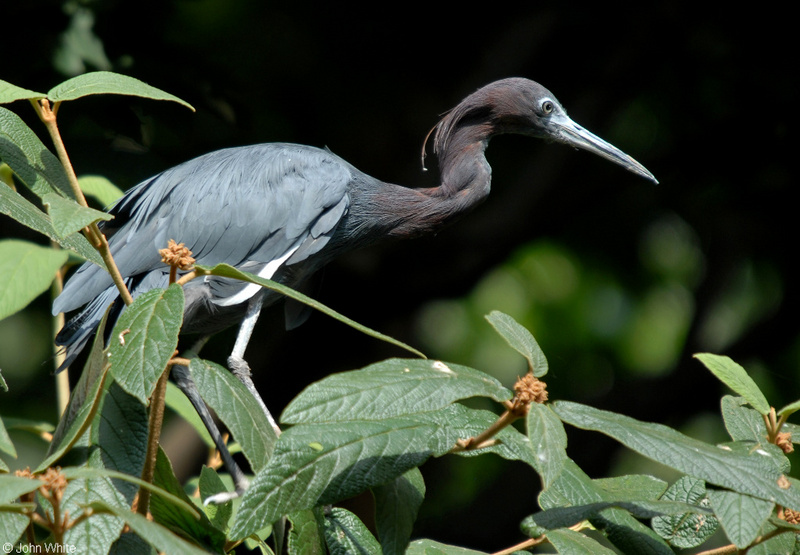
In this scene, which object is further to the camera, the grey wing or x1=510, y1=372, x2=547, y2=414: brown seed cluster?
the grey wing

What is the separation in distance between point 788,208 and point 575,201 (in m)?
1.04

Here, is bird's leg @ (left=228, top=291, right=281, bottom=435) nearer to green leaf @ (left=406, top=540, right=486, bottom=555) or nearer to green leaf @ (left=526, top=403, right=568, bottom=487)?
green leaf @ (left=406, top=540, right=486, bottom=555)

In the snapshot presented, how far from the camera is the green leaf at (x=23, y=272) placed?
1.57m

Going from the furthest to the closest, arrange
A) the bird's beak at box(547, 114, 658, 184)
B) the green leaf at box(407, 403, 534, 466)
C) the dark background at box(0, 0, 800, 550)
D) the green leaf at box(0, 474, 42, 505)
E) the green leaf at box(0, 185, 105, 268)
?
the dark background at box(0, 0, 800, 550) < the bird's beak at box(547, 114, 658, 184) < the green leaf at box(407, 403, 534, 466) < the green leaf at box(0, 185, 105, 268) < the green leaf at box(0, 474, 42, 505)

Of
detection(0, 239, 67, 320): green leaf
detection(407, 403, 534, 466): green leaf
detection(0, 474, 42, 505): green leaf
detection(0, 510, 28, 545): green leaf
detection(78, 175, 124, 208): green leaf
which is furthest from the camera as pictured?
detection(78, 175, 124, 208): green leaf

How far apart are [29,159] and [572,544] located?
29.8 inches

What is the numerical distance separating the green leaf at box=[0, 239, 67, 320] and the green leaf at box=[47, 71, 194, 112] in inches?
28.7

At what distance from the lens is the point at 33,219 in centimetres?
90

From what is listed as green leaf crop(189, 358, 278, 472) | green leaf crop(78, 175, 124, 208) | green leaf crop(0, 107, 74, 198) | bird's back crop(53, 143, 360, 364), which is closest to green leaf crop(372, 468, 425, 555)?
green leaf crop(189, 358, 278, 472)

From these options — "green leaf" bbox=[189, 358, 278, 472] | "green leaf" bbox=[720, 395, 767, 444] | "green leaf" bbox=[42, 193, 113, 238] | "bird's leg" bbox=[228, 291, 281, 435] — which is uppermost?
"green leaf" bbox=[42, 193, 113, 238]

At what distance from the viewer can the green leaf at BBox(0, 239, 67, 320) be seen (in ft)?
5.14

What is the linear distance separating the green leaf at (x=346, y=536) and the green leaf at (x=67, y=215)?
0.53m

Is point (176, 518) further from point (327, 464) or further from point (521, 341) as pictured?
point (521, 341)

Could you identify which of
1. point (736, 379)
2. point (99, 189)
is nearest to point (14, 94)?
point (736, 379)
